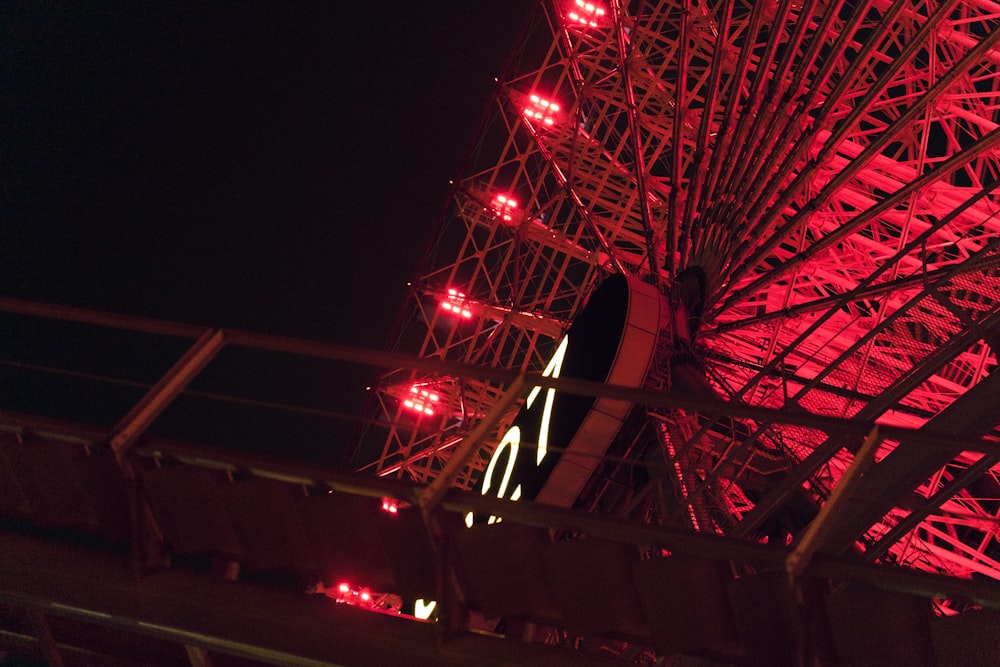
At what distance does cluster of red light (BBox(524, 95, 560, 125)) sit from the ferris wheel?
0.03m

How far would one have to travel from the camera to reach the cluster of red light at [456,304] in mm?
16078

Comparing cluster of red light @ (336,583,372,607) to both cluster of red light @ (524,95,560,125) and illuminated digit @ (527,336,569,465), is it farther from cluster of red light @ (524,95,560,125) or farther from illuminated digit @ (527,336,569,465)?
cluster of red light @ (524,95,560,125)

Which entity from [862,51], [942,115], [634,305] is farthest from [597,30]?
[634,305]

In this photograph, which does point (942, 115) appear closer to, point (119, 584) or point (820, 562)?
point (820, 562)

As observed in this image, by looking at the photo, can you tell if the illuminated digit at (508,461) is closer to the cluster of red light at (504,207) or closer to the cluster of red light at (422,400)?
the cluster of red light at (504,207)

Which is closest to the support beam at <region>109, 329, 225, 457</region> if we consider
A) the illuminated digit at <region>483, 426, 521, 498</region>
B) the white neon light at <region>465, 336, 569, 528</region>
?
the white neon light at <region>465, 336, 569, 528</region>

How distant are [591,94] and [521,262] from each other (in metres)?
3.69

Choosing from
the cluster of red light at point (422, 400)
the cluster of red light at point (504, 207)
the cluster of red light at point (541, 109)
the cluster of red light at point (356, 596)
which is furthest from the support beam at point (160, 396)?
the cluster of red light at point (422, 400)

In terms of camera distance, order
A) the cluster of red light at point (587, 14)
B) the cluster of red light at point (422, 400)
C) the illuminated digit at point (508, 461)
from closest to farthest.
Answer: the illuminated digit at point (508, 461) < the cluster of red light at point (587, 14) < the cluster of red light at point (422, 400)

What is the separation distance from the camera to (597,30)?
14664 mm

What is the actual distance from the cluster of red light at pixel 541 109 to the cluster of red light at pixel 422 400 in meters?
6.00

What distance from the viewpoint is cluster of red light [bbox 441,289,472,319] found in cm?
1608

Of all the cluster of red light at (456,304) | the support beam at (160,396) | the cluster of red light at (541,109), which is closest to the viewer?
the support beam at (160,396)

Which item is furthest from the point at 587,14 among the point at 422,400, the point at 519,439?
the point at 519,439
